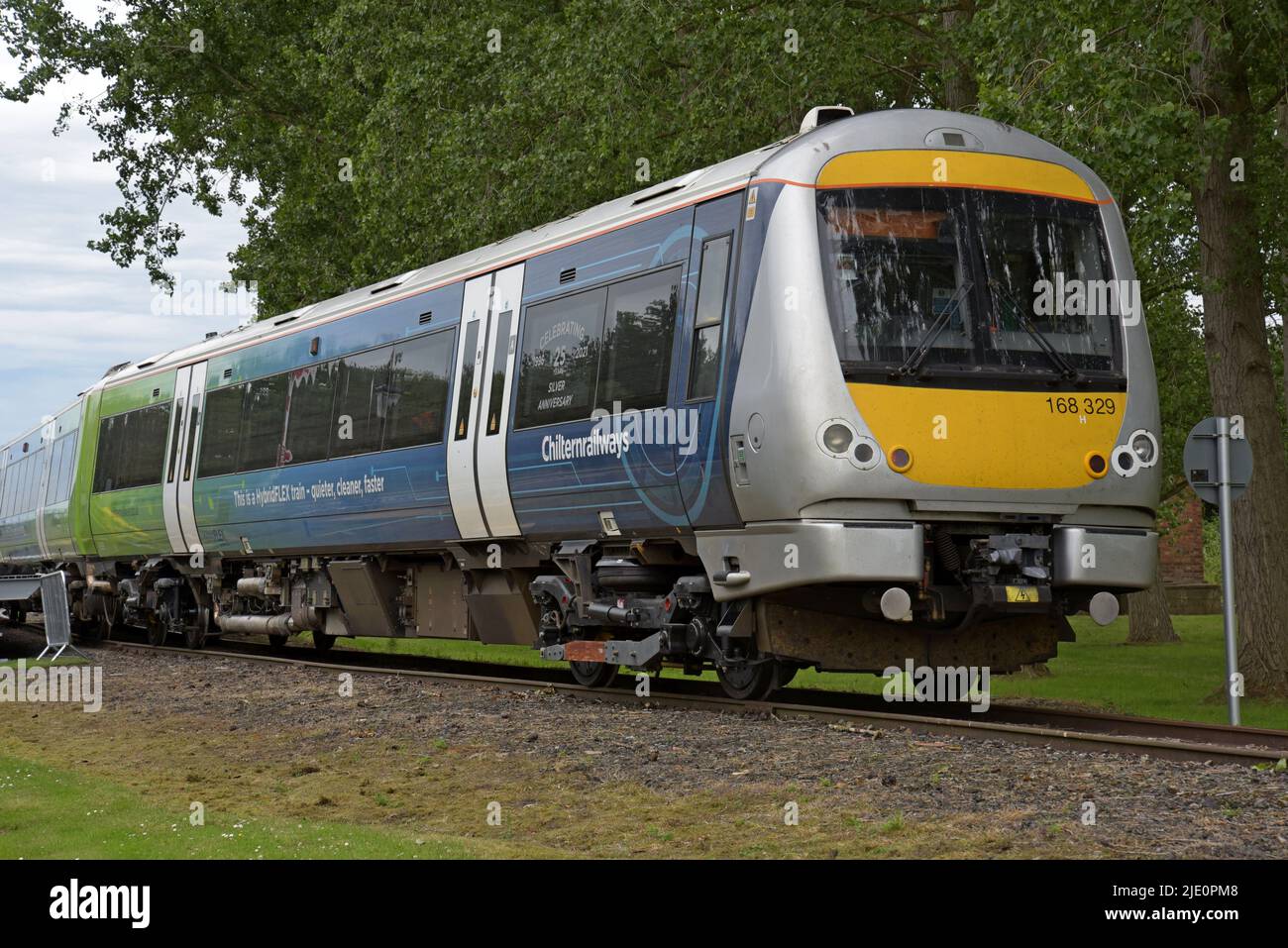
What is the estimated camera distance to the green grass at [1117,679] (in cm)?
1642

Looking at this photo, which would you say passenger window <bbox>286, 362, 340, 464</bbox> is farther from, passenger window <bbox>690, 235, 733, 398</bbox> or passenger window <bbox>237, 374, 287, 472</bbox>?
passenger window <bbox>690, 235, 733, 398</bbox>

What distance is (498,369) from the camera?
46.3 feet

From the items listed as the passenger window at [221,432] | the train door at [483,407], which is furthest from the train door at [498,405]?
the passenger window at [221,432]

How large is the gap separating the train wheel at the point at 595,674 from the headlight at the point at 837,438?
157 inches

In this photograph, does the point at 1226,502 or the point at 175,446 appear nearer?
the point at 1226,502

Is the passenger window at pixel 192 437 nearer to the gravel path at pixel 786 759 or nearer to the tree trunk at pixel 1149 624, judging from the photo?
the gravel path at pixel 786 759

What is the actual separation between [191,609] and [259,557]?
326 centimetres

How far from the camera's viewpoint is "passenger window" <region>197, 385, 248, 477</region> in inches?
776

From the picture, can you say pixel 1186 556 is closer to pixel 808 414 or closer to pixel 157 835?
pixel 808 414

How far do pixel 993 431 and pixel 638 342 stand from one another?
2866 mm

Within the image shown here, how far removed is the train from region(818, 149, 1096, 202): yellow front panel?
2 cm

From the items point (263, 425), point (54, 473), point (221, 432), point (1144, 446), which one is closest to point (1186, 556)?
point (54, 473)

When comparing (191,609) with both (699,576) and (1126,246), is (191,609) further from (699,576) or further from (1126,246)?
(1126,246)

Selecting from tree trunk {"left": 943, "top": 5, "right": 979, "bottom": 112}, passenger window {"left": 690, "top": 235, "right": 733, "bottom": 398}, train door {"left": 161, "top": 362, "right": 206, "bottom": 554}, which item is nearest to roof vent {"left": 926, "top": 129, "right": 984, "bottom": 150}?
passenger window {"left": 690, "top": 235, "right": 733, "bottom": 398}
